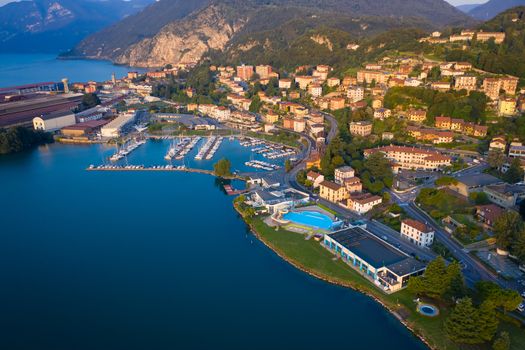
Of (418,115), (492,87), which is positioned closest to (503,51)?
(492,87)

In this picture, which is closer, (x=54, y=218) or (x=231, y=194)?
(x=54, y=218)

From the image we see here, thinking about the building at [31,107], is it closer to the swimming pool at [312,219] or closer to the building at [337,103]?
the building at [337,103]

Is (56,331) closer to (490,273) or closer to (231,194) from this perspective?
(231,194)

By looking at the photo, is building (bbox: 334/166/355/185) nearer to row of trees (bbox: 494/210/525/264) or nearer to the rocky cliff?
row of trees (bbox: 494/210/525/264)

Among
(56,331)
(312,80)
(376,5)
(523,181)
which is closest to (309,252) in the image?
(56,331)

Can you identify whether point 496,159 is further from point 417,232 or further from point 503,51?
point 503,51

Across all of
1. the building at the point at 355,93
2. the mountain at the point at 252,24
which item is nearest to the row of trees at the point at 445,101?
the building at the point at 355,93
